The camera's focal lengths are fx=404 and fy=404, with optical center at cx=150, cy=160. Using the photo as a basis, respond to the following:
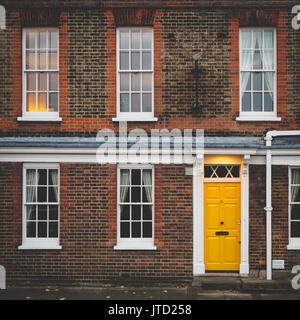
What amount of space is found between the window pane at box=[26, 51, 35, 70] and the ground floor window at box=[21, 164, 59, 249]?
2.56 metres

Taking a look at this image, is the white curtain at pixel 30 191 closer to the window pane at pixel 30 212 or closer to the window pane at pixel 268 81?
the window pane at pixel 30 212

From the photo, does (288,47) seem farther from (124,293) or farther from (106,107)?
(124,293)

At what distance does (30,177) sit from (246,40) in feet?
21.7

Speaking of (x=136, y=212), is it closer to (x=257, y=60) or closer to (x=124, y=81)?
(x=124, y=81)

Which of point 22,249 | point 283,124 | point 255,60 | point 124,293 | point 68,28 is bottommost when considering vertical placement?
point 124,293

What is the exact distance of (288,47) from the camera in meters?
10.3

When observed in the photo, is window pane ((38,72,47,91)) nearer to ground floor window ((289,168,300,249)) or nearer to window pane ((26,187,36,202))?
window pane ((26,187,36,202))

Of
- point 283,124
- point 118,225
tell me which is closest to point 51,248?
point 118,225

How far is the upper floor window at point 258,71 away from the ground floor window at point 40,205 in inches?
206

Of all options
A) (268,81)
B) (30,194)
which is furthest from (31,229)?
(268,81)

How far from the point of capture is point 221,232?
10.4m

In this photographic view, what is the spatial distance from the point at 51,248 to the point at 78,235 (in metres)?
0.75

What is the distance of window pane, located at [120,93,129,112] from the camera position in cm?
1049

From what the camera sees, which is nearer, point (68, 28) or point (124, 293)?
point (124, 293)
